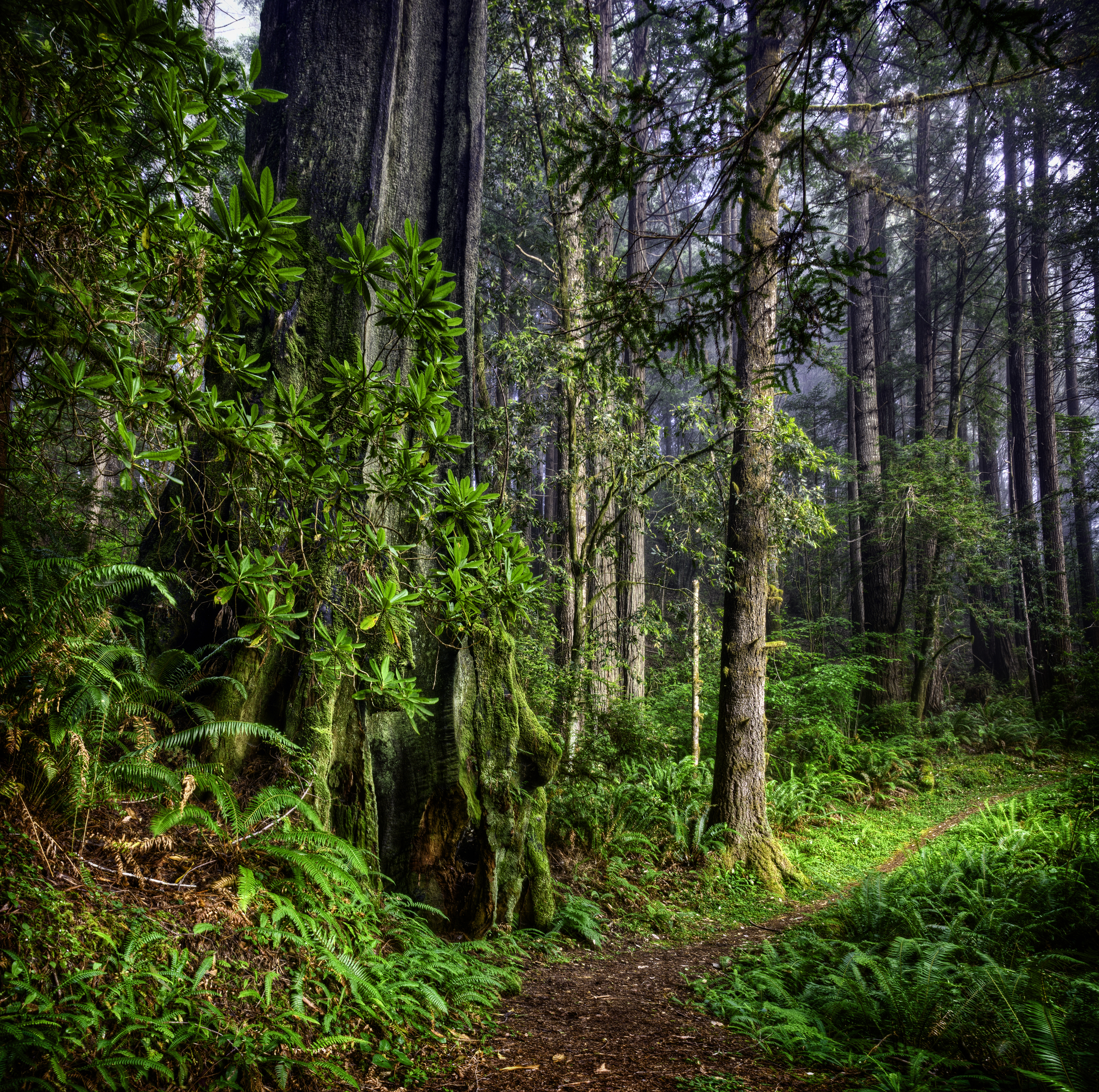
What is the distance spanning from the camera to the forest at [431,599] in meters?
2.06

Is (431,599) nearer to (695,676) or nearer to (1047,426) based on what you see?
(695,676)

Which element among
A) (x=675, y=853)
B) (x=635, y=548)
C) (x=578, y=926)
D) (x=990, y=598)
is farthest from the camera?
(x=990, y=598)

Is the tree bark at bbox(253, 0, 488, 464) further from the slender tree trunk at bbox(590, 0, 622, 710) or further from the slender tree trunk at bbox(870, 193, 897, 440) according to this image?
the slender tree trunk at bbox(870, 193, 897, 440)

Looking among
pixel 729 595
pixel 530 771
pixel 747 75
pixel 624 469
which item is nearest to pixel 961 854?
pixel 729 595

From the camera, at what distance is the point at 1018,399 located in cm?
1702

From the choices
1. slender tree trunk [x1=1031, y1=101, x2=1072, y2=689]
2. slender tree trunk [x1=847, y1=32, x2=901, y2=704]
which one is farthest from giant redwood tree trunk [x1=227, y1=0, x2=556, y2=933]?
slender tree trunk [x1=1031, y1=101, x2=1072, y2=689]

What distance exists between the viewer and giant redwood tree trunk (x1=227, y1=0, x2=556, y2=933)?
13.0 feet

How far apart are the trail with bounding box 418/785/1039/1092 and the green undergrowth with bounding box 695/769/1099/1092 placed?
19 centimetres

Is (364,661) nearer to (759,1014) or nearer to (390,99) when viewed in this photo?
(759,1014)

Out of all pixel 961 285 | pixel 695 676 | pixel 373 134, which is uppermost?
pixel 961 285

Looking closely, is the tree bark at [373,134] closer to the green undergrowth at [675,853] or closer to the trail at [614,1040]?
the trail at [614,1040]

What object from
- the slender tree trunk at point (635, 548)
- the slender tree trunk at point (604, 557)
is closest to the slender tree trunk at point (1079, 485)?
the slender tree trunk at point (635, 548)

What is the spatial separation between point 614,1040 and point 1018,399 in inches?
784

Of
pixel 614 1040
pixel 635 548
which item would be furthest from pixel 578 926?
pixel 635 548
